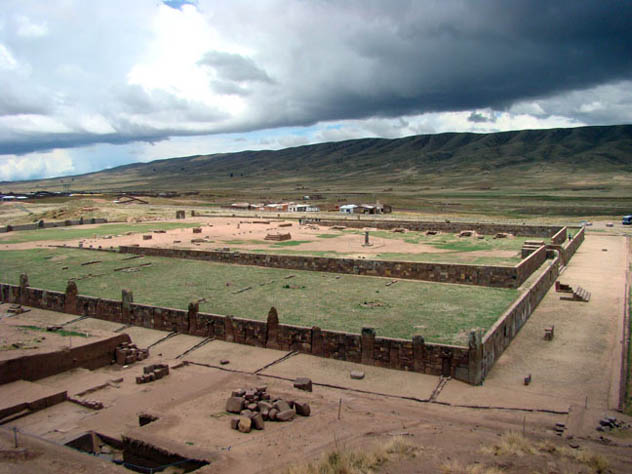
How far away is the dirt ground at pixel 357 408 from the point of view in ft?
28.9

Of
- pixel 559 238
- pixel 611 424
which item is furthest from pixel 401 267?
pixel 559 238

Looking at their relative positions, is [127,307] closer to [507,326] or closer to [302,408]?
[302,408]

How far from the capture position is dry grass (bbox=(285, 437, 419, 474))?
8.01m

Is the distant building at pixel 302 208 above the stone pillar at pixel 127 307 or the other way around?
above

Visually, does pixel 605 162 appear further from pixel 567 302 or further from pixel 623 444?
pixel 623 444

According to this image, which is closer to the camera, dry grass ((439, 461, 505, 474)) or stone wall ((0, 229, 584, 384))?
dry grass ((439, 461, 505, 474))

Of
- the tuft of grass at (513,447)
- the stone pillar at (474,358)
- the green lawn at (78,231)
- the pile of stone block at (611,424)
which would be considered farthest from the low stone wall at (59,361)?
the green lawn at (78,231)

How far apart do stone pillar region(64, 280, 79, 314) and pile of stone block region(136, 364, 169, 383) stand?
10.6 m

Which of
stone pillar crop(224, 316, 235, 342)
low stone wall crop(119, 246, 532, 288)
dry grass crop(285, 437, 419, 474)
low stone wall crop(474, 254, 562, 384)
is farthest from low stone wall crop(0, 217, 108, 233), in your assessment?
dry grass crop(285, 437, 419, 474)

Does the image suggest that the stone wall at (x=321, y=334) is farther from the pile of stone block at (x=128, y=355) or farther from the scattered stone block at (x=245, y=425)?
the scattered stone block at (x=245, y=425)

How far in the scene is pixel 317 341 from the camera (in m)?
16.5

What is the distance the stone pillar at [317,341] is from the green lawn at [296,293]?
2177 millimetres

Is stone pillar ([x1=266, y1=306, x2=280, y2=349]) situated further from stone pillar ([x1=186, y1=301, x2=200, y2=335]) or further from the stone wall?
stone pillar ([x1=186, y1=301, x2=200, y2=335])

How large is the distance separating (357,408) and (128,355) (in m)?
7.70
